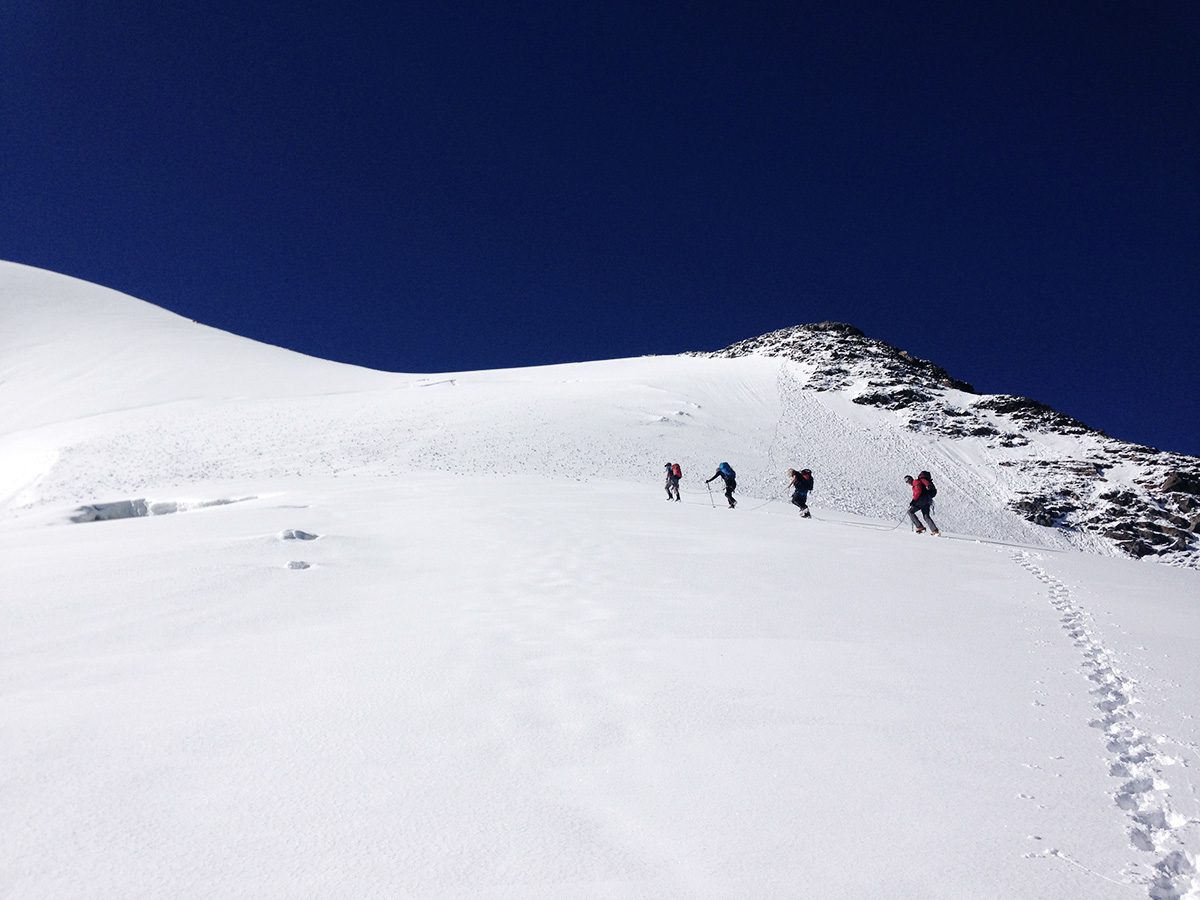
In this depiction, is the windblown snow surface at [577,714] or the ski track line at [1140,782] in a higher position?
the windblown snow surface at [577,714]

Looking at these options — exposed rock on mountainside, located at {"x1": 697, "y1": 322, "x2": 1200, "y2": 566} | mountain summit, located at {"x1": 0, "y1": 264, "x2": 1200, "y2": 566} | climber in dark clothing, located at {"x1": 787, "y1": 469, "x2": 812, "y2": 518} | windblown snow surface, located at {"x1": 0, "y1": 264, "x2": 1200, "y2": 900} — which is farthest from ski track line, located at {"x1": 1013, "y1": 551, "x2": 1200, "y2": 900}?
exposed rock on mountainside, located at {"x1": 697, "y1": 322, "x2": 1200, "y2": 566}

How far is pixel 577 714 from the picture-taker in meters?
4.03

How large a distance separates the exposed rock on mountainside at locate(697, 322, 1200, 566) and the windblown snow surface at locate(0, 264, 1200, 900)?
98.6 feet

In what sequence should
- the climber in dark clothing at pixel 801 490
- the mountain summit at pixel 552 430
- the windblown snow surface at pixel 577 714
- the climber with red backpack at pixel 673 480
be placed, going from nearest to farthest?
the windblown snow surface at pixel 577 714
the climber in dark clothing at pixel 801 490
the climber with red backpack at pixel 673 480
the mountain summit at pixel 552 430

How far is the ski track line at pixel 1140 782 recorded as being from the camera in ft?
8.98

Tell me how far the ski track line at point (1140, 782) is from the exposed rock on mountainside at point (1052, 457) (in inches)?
1409

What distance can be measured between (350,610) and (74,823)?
342 cm

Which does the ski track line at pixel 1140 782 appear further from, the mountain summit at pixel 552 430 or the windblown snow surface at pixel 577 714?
the mountain summit at pixel 552 430

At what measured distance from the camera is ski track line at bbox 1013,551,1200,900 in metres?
2.74

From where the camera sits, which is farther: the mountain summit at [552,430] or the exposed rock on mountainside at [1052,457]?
the exposed rock on mountainside at [1052,457]

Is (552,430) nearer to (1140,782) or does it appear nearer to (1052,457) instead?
(1140,782)

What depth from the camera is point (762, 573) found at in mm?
8781

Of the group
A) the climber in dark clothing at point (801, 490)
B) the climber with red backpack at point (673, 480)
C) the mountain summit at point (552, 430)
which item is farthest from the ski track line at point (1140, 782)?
the mountain summit at point (552, 430)

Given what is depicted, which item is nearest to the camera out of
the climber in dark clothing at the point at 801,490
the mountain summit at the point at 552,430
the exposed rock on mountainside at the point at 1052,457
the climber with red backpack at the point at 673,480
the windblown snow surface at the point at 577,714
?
the windblown snow surface at the point at 577,714
